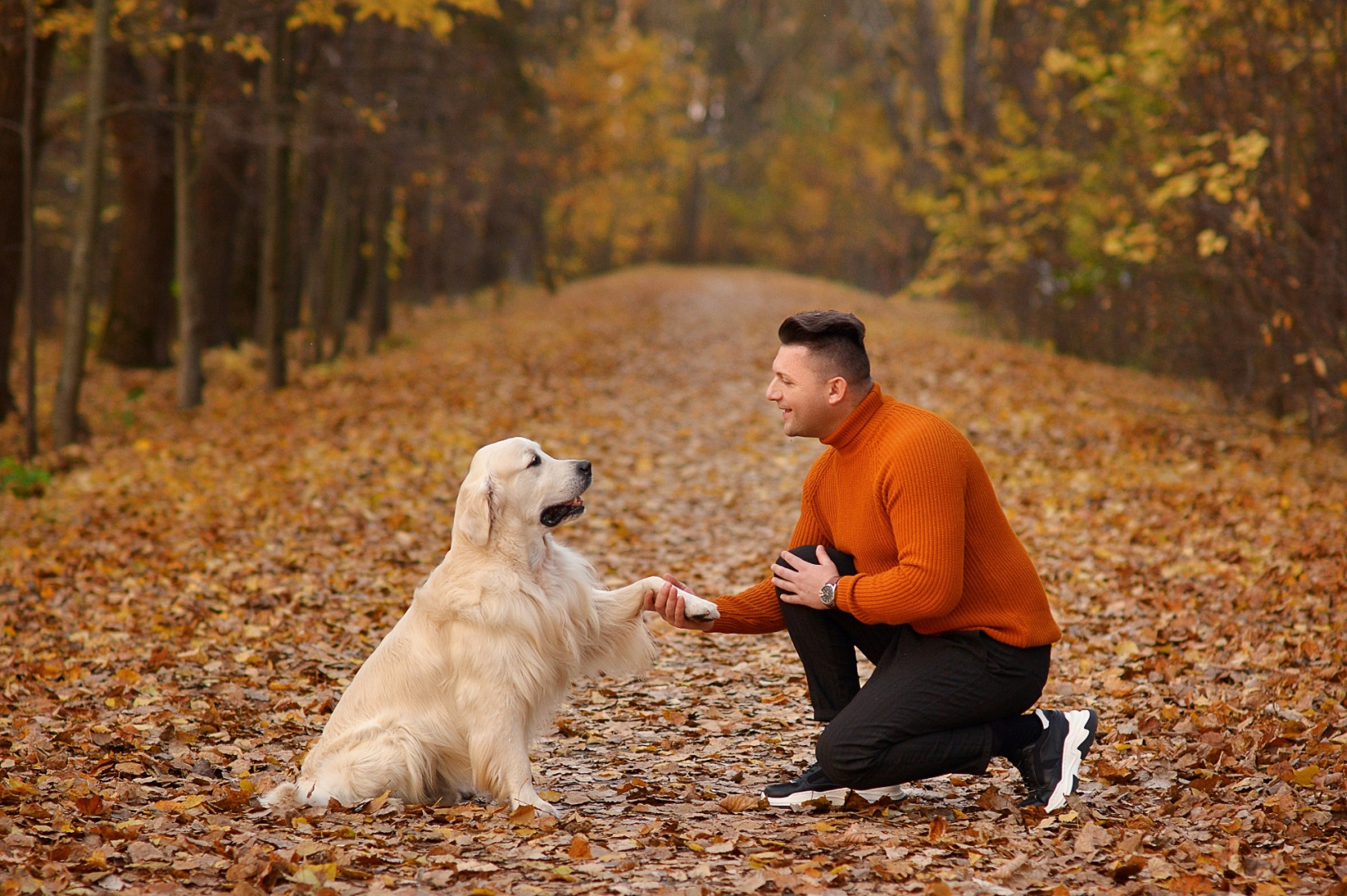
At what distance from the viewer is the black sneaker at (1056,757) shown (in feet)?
12.6

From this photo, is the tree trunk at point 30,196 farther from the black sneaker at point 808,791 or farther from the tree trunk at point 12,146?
the black sneaker at point 808,791

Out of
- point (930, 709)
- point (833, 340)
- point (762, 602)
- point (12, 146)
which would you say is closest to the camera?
point (930, 709)

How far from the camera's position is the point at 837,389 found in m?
3.86

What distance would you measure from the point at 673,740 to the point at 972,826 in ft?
5.12

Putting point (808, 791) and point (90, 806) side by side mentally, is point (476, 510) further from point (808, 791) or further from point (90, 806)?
point (90, 806)

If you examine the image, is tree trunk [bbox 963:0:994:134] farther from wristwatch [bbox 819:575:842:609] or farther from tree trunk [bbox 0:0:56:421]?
wristwatch [bbox 819:575:842:609]

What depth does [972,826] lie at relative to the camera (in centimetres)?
372

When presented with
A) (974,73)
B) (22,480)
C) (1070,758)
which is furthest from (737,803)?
(974,73)

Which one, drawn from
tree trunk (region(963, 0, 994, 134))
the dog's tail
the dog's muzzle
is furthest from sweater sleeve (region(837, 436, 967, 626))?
tree trunk (region(963, 0, 994, 134))

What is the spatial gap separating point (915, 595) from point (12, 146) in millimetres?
11595

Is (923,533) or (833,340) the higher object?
(833,340)

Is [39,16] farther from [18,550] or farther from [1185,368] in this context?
[1185,368]

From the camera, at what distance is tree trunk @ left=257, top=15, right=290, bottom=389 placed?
1334 cm

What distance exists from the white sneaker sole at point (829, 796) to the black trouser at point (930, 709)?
16 centimetres
